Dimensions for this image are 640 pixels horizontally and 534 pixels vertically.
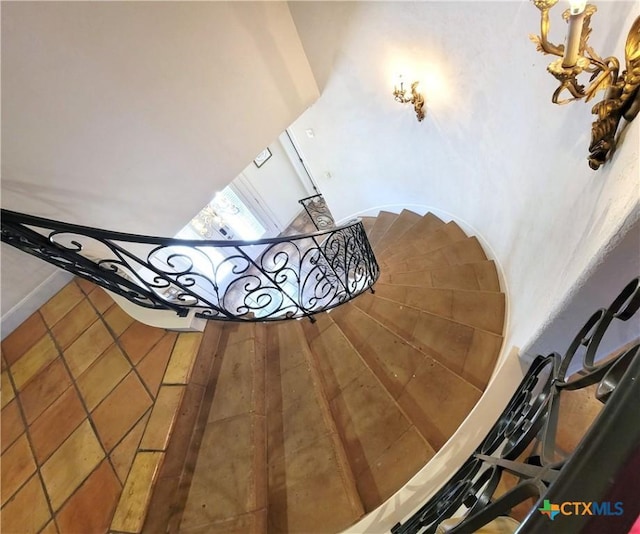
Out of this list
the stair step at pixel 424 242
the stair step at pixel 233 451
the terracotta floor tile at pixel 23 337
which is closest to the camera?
the stair step at pixel 233 451

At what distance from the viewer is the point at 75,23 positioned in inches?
66.2

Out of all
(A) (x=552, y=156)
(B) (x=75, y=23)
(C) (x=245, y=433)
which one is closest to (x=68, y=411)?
(C) (x=245, y=433)

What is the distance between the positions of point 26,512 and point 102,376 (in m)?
0.58

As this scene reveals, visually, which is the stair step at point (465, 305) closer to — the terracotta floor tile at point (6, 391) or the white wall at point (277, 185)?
the terracotta floor tile at point (6, 391)

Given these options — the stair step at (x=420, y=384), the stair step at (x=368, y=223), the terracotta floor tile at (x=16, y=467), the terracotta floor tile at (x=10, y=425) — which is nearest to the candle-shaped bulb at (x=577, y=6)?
the stair step at (x=420, y=384)

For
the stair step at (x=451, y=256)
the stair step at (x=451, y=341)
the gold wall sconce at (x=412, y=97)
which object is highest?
the gold wall sconce at (x=412, y=97)

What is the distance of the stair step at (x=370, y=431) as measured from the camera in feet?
4.71

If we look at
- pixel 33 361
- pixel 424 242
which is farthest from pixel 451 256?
pixel 33 361

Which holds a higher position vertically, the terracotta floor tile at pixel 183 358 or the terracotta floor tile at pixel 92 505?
the terracotta floor tile at pixel 183 358

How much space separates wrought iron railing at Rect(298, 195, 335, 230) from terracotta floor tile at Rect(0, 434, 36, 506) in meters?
5.68

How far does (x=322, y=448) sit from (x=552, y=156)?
1.90 metres

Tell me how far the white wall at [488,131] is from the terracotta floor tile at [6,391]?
274cm

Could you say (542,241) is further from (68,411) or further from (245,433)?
(68,411)

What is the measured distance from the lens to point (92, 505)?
48.6 inches
